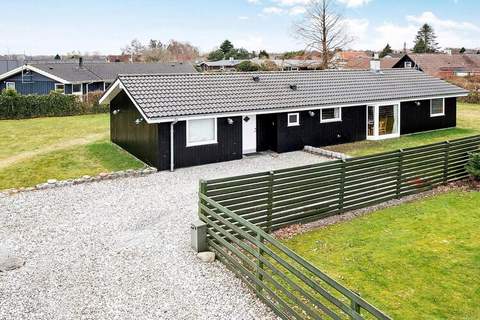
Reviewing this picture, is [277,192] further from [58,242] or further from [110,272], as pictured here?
[58,242]

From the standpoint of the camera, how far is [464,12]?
230 feet

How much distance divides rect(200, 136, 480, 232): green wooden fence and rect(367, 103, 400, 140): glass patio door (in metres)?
7.49

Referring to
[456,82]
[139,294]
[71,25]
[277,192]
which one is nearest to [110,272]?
[139,294]

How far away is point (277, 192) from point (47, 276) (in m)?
5.39

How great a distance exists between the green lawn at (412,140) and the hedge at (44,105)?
21.0 meters

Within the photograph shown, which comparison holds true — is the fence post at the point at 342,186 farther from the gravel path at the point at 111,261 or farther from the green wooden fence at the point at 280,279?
the gravel path at the point at 111,261

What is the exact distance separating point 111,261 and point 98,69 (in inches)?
1636

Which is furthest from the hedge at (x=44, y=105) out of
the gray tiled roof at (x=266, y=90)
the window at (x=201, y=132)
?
the window at (x=201, y=132)

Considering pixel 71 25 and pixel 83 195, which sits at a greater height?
pixel 71 25

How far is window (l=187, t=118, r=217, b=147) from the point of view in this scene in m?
18.0

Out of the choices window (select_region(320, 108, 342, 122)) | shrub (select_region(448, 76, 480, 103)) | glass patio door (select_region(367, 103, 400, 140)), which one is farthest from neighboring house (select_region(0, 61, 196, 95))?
shrub (select_region(448, 76, 480, 103))

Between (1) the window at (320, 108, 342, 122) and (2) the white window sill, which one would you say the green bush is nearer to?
(1) the window at (320, 108, 342, 122)

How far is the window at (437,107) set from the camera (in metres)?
25.4

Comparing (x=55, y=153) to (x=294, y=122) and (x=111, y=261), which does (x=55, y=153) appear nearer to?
(x=294, y=122)
